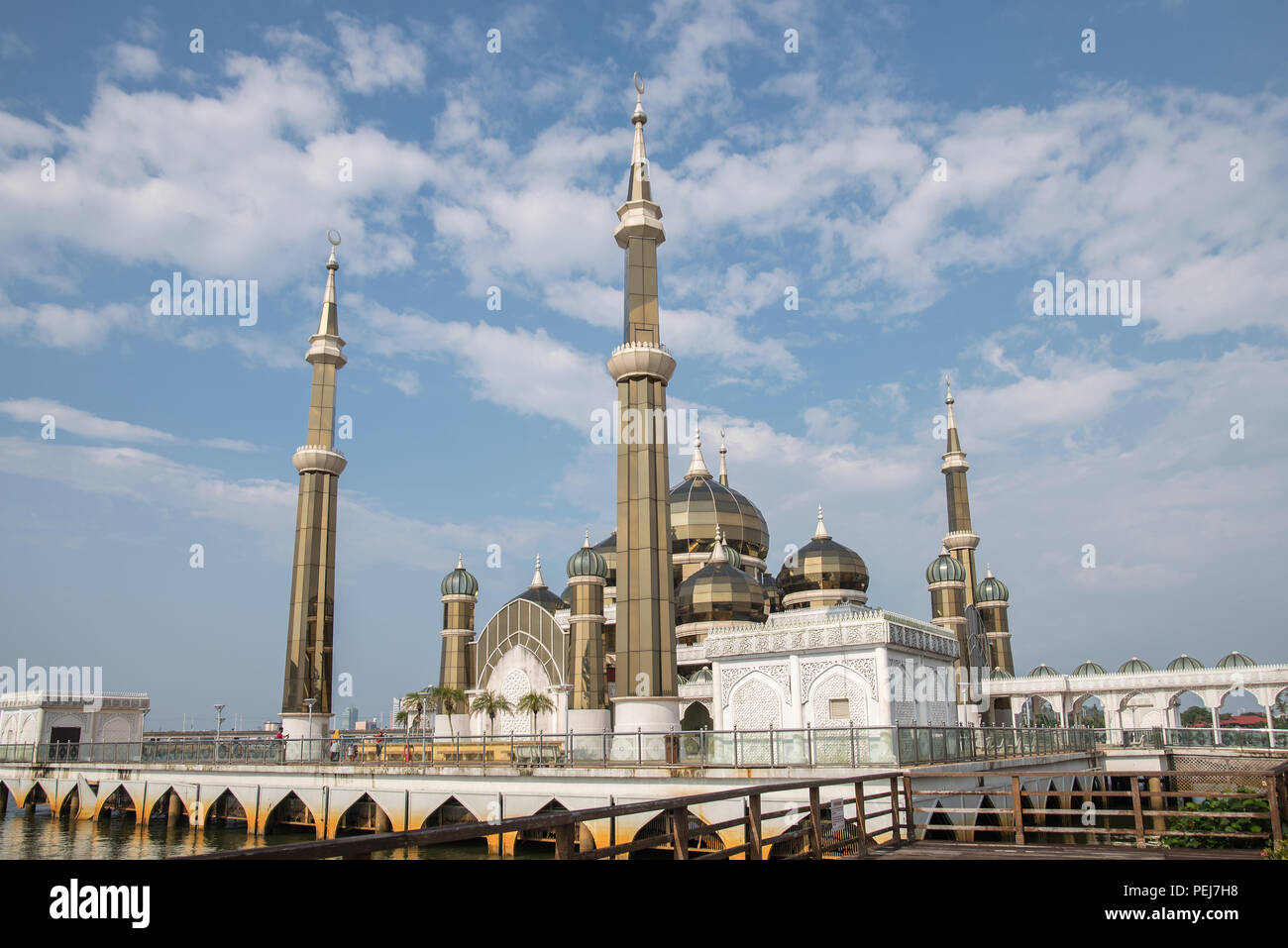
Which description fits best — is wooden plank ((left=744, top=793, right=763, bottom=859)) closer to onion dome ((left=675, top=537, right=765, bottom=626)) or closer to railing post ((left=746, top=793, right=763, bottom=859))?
railing post ((left=746, top=793, right=763, bottom=859))

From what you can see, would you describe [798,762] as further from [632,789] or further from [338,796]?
[338,796]

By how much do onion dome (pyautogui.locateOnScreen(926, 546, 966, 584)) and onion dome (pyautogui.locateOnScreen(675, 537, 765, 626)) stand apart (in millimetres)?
9731

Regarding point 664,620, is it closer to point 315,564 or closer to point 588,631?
point 588,631

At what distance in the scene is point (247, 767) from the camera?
31.1 m

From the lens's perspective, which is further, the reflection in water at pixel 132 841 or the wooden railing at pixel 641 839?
the reflection in water at pixel 132 841

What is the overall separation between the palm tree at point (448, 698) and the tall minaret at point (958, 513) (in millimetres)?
28339

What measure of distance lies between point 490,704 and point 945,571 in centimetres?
2441

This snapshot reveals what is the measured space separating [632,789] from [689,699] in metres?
24.4

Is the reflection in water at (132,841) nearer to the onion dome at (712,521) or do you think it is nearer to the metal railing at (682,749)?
the metal railing at (682,749)

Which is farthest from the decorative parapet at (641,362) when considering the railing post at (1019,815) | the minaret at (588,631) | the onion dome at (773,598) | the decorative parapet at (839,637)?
the onion dome at (773,598)

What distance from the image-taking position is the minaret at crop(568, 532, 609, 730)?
44031 mm

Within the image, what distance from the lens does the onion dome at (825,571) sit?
2147 inches

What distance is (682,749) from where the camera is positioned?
22938 mm
